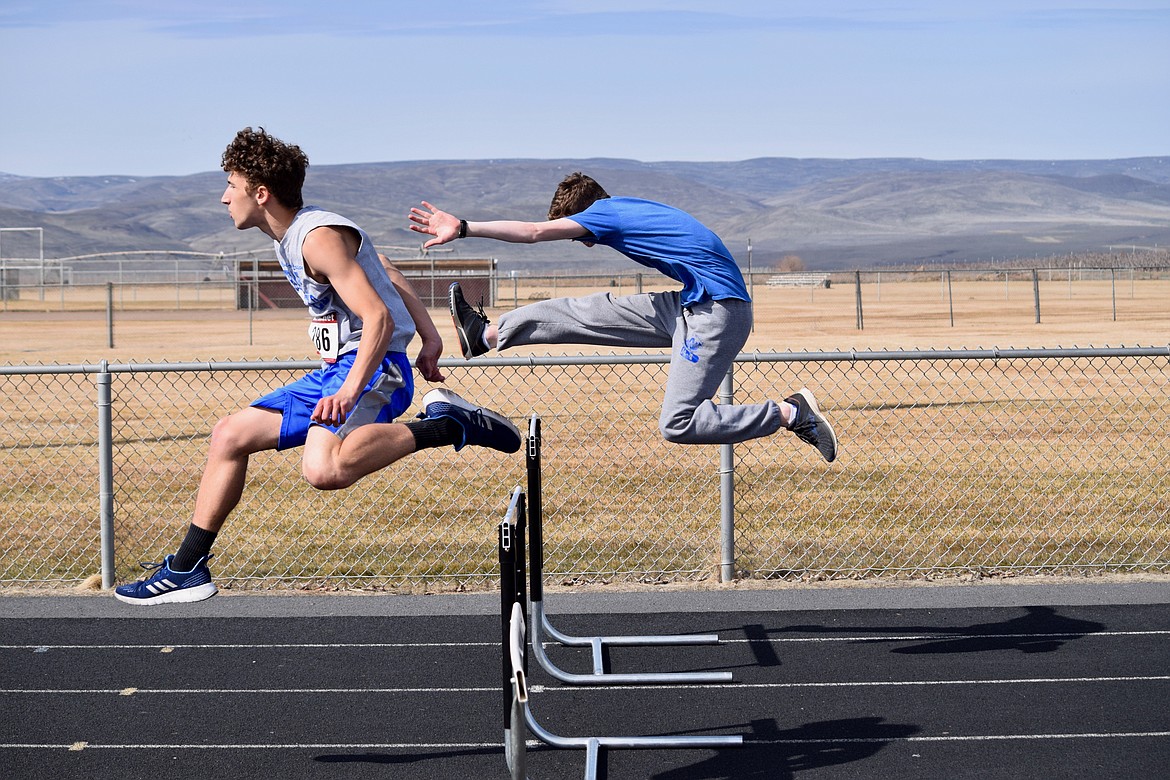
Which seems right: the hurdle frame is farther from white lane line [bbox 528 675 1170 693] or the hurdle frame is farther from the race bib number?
white lane line [bbox 528 675 1170 693]

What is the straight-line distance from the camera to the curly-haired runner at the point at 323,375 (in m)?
5.00

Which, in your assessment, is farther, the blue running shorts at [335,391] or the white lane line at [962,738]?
the white lane line at [962,738]

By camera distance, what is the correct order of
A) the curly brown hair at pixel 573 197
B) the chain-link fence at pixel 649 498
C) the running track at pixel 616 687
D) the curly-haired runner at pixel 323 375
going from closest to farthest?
the curly-haired runner at pixel 323 375 → the running track at pixel 616 687 → the curly brown hair at pixel 573 197 → the chain-link fence at pixel 649 498

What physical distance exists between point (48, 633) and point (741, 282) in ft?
13.7

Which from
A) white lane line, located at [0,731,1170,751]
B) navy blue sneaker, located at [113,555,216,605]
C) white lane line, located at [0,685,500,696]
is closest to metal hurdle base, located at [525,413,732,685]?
white lane line, located at [0,685,500,696]

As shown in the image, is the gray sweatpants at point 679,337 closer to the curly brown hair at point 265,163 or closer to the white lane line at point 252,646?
the curly brown hair at point 265,163

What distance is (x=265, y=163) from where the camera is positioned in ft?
16.9

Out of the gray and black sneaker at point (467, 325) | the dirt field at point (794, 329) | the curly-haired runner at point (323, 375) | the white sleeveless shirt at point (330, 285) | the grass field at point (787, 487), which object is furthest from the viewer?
the dirt field at point (794, 329)

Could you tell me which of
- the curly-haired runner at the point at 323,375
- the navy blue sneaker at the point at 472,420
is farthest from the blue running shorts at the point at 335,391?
the navy blue sneaker at the point at 472,420

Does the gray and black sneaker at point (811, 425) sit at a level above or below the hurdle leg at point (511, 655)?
above

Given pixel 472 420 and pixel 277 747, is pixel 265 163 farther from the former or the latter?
pixel 277 747

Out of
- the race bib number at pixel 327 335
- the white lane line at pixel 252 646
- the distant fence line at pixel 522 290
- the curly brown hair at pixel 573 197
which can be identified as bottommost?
the white lane line at pixel 252 646

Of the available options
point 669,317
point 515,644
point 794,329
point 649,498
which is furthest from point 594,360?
point 794,329

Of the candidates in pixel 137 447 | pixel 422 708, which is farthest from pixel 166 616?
pixel 137 447
